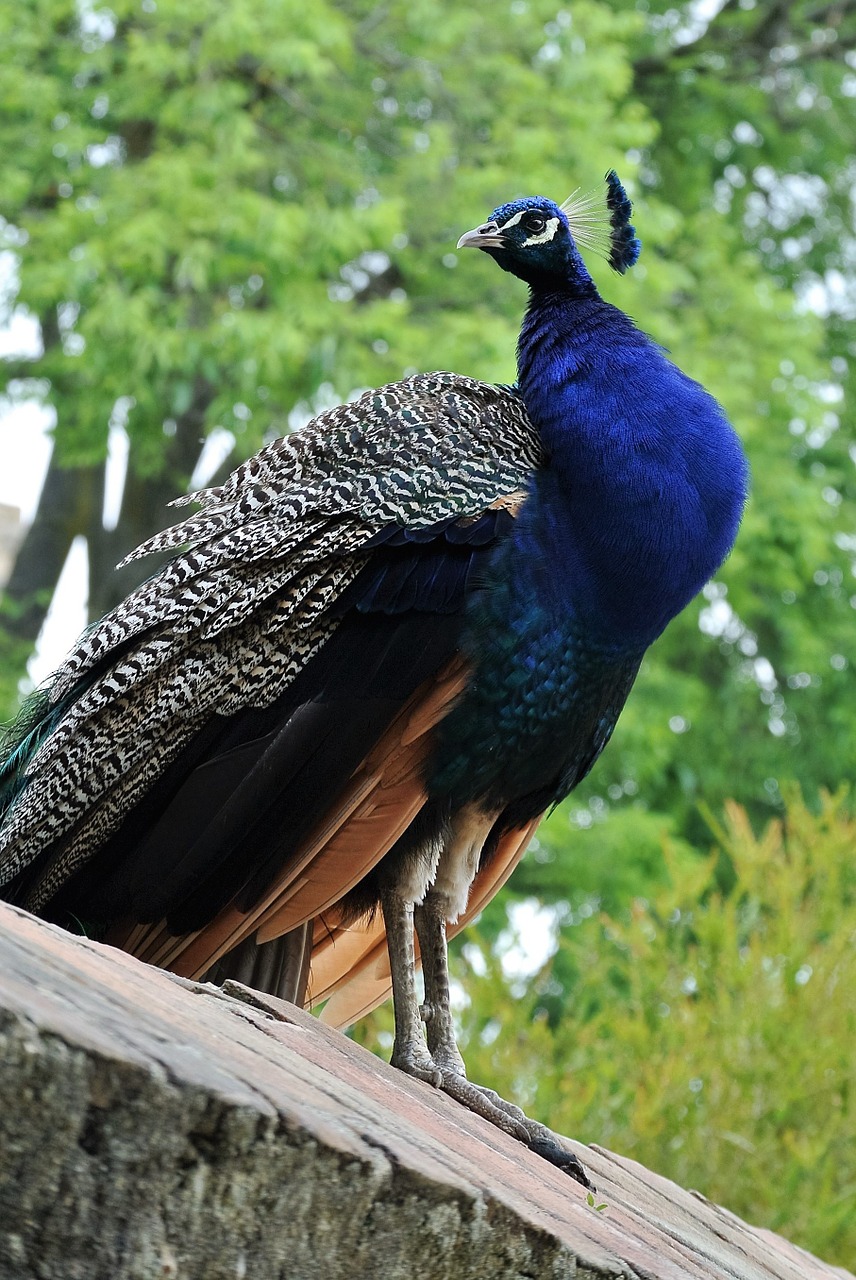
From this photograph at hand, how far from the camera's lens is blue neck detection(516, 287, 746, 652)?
3182mm

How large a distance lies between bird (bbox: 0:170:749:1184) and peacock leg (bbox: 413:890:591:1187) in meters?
0.01

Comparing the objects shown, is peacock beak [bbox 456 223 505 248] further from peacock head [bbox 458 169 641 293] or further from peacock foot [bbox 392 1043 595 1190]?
peacock foot [bbox 392 1043 595 1190]

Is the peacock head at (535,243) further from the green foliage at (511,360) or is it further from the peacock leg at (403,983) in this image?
the green foliage at (511,360)

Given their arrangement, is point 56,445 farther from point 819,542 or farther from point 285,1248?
point 285,1248

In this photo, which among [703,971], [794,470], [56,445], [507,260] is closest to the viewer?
[507,260]

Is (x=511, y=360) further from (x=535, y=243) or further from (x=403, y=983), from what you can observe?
(x=403, y=983)

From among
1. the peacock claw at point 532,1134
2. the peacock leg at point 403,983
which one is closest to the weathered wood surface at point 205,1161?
the peacock claw at point 532,1134

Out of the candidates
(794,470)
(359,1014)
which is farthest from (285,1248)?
(794,470)

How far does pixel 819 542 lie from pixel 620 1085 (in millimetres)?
4600

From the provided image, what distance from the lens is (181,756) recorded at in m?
3.09

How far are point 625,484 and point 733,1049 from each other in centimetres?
359

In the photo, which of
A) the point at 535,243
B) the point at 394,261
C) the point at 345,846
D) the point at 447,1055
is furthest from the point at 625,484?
the point at 394,261

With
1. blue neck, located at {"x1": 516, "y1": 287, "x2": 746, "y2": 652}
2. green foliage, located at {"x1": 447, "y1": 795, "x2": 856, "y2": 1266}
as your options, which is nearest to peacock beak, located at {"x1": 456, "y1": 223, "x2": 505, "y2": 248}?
blue neck, located at {"x1": 516, "y1": 287, "x2": 746, "y2": 652}

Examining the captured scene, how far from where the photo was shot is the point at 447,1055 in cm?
343
